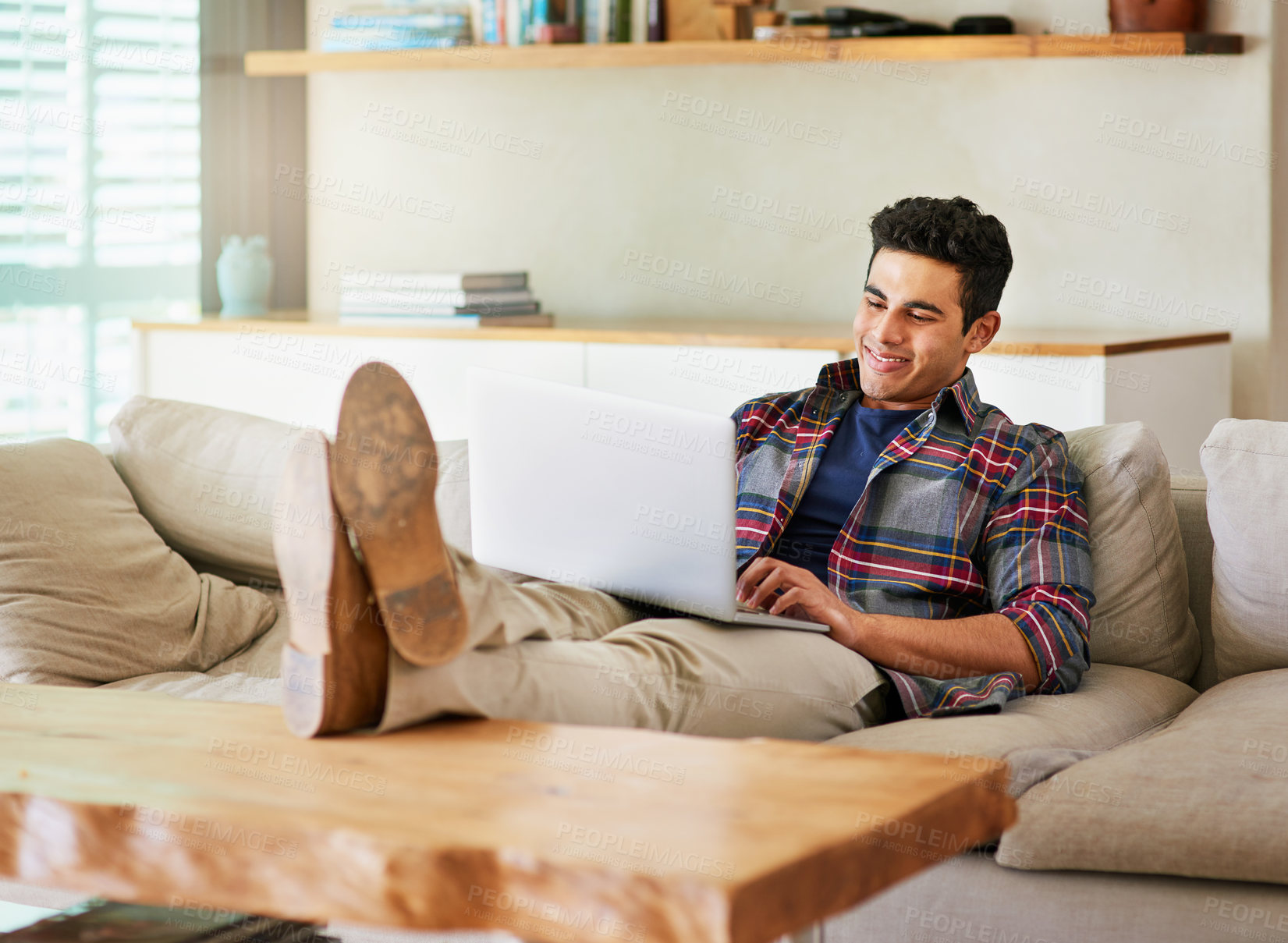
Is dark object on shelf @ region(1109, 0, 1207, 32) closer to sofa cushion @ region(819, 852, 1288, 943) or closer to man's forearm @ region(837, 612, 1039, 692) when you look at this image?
man's forearm @ region(837, 612, 1039, 692)

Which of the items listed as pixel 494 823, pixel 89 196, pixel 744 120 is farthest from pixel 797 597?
pixel 89 196

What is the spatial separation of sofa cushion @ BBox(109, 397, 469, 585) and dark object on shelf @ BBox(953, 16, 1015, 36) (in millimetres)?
1669

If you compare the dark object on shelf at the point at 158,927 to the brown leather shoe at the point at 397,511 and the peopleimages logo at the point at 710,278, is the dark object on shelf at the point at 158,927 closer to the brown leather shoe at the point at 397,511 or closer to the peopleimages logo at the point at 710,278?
the brown leather shoe at the point at 397,511

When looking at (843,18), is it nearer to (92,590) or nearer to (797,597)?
(797,597)

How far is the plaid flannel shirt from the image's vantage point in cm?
167

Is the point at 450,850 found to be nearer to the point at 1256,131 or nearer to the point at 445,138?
the point at 1256,131

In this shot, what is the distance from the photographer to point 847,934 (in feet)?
4.71

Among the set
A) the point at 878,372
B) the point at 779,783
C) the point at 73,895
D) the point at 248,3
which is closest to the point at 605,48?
the point at 248,3

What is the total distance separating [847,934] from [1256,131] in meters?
2.40

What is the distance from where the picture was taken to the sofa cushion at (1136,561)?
1.82 m

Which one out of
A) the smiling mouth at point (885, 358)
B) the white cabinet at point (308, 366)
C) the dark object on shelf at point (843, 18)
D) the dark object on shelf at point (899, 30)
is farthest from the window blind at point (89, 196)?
the smiling mouth at point (885, 358)

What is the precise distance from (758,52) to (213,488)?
1.71 m

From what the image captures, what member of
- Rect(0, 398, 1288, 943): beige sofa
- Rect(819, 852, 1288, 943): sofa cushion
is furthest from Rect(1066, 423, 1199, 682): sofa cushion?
Rect(819, 852, 1288, 943): sofa cushion

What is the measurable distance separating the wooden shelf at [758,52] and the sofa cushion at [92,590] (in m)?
1.70
